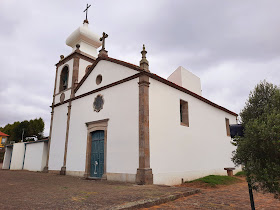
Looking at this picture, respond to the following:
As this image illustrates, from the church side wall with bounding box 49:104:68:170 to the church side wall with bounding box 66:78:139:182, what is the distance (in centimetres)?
131

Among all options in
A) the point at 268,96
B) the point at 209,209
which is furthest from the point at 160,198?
the point at 268,96

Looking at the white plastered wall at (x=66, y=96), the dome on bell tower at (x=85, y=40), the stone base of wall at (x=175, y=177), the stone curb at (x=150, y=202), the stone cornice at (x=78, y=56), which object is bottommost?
the stone curb at (x=150, y=202)

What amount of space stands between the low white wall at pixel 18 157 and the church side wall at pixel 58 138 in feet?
18.9

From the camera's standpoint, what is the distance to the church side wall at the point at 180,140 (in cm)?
916

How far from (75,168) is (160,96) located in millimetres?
6378

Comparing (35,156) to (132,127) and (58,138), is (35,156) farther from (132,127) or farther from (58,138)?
(132,127)

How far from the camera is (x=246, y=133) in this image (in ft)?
12.5

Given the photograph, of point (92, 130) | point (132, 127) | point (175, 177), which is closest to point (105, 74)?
point (92, 130)

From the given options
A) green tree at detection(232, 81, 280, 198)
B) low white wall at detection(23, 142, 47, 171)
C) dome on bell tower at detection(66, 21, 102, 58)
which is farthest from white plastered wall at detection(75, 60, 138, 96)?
green tree at detection(232, 81, 280, 198)

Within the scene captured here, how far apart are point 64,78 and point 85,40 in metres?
3.39

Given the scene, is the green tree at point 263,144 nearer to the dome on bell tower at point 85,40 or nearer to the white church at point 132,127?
Answer: the white church at point 132,127

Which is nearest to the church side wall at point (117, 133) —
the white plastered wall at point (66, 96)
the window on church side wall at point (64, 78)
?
the white plastered wall at point (66, 96)

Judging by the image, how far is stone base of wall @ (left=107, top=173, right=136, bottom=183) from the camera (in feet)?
28.0

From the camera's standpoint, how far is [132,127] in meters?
9.19
